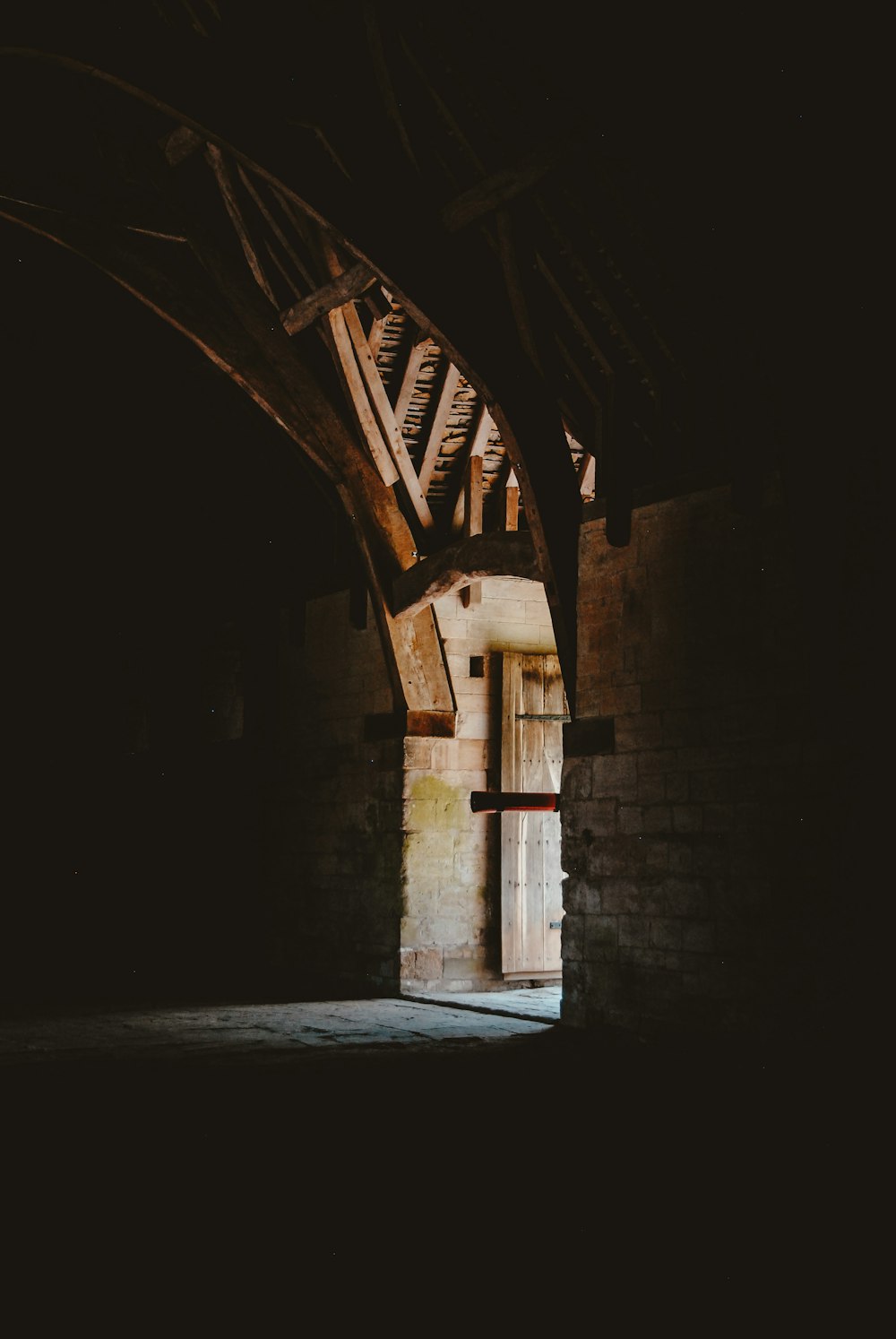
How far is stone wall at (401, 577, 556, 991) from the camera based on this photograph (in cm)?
870

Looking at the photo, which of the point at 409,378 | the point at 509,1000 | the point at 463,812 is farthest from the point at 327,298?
the point at 509,1000

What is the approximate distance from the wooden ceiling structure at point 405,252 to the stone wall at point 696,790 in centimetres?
34

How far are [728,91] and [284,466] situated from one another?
17.2 feet

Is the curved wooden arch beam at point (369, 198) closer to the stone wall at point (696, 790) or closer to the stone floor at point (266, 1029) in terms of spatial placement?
the stone wall at point (696, 790)

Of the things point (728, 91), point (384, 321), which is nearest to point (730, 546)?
point (728, 91)

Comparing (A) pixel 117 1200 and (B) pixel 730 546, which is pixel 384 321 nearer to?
(B) pixel 730 546

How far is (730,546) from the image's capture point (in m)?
6.16

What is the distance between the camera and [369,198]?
21.6 feet

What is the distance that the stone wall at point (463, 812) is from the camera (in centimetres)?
870

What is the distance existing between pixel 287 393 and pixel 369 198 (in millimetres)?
1942

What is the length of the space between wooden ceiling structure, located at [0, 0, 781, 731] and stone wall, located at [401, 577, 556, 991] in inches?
11.0

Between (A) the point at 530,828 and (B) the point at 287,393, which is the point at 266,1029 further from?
(B) the point at 287,393

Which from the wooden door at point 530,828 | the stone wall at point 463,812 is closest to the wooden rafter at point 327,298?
the stone wall at point 463,812

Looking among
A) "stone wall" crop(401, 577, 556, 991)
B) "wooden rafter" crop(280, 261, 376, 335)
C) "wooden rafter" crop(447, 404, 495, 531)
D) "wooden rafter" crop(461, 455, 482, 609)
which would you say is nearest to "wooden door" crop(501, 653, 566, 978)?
"stone wall" crop(401, 577, 556, 991)
